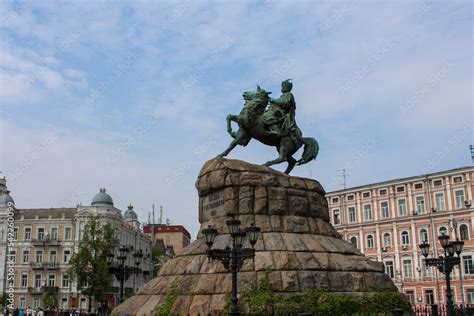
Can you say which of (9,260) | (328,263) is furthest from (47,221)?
(328,263)

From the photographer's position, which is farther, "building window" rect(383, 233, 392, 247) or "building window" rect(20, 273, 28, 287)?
"building window" rect(20, 273, 28, 287)

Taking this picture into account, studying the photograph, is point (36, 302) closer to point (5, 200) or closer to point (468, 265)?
point (5, 200)

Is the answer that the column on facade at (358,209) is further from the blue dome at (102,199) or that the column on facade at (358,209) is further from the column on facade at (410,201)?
the blue dome at (102,199)

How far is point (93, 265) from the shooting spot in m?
37.2

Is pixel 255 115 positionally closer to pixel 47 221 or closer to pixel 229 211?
pixel 229 211

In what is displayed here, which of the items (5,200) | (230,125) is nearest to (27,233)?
(5,200)

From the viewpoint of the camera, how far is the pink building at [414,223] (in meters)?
46.6

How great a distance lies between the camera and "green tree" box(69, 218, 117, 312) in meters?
36.8

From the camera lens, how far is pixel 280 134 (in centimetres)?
1838

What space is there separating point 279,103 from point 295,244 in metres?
5.53

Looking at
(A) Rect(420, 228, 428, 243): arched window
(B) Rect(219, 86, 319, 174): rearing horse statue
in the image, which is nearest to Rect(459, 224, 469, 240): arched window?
(A) Rect(420, 228, 428, 243): arched window

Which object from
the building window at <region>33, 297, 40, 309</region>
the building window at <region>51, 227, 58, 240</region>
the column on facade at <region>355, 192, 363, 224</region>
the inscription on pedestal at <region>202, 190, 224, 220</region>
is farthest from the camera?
the building window at <region>51, 227, 58, 240</region>

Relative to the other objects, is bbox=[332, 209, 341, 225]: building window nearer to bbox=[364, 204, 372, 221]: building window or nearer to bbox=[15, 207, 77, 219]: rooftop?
bbox=[364, 204, 372, 221]: building window

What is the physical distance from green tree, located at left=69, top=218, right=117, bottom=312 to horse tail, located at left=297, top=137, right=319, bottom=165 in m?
21.4
